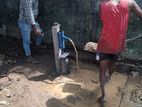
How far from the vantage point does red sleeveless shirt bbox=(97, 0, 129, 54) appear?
5.98m

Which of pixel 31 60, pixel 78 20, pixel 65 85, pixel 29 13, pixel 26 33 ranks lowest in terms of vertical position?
pixel 65 85

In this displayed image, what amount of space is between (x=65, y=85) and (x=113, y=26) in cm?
200

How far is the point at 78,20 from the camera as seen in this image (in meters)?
8.18

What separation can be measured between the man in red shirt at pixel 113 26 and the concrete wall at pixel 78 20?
142cm

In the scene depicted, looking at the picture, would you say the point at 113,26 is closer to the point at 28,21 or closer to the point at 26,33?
the point at 28,21

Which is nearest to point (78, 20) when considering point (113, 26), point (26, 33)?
point (26, 33)

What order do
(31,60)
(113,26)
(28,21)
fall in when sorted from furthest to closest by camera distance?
1. (31,60)
2. (28,21)
3. (113,26)

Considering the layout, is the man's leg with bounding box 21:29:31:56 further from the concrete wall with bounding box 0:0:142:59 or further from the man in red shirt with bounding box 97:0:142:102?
the man in red shirt with bounding box 97:0:142:102

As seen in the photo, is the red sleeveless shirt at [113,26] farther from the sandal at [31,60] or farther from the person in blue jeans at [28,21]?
the sandal at [31,60]

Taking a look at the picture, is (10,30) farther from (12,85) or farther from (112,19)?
(112,19)

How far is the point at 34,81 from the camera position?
7559 mm

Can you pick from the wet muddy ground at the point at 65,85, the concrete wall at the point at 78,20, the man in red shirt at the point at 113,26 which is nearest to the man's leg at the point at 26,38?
the wet muddy ground at the point at 65,85

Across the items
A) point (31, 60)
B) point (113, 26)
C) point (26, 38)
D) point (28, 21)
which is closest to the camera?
point (113, 26)

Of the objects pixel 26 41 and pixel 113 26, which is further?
pixel 26 41
